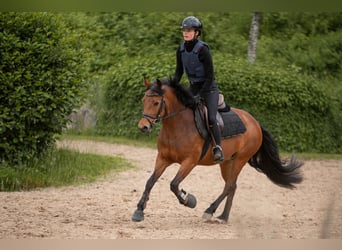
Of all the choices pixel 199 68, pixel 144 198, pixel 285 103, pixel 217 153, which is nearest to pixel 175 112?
pixel 199 68

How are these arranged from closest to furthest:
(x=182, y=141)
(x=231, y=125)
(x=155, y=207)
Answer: (x=182, y=141) → (x=231, y=125) → (x=155, y=207)

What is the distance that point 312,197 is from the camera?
8555 mm

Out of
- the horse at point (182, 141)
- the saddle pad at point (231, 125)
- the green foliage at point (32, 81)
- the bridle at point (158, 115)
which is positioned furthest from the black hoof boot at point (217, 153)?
the green foliage at point (32, 81)

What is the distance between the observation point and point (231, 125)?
6023 millimetres

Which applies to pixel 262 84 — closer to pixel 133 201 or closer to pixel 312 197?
pixel 312 197

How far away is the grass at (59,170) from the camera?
7.60m

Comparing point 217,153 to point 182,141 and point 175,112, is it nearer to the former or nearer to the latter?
point 182,141

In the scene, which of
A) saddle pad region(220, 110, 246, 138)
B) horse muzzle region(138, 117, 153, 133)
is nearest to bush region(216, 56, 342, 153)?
saddle pad region(220, 110, 246, 138)

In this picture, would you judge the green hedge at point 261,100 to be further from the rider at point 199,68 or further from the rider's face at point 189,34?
the rider's face at point 189,34

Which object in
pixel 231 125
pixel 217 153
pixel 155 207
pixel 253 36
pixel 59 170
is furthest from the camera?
pixel 253 36

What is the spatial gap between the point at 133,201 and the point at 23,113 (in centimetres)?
180

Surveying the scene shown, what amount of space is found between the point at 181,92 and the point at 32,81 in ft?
9.31

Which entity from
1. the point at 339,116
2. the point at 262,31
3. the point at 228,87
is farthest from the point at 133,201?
the point at 262,31

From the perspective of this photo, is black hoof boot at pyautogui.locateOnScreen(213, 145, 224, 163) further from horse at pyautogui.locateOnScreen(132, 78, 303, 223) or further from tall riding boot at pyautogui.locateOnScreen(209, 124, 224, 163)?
horse at pyautogui.locateOnScreen(132, 78, 303, 223)
